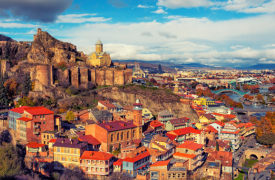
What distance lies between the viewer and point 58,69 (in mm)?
46344

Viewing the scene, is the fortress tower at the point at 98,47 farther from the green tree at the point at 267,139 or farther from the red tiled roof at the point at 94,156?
the green tree at the point at 267,139

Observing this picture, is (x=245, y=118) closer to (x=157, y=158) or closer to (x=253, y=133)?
(x=253, y=133)

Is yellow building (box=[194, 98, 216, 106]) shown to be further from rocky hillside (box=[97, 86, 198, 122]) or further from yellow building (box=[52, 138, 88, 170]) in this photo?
yellow building (box=[52, 138, 88, 170])

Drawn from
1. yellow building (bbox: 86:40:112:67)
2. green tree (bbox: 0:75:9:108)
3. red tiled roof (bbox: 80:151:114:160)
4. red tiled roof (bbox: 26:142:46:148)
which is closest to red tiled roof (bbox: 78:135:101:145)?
red tiled roof (bbox: 80:151:114:160)

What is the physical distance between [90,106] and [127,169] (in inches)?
742

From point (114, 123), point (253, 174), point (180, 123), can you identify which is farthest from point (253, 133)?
point (114, 123)

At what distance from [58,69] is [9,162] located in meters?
22.9

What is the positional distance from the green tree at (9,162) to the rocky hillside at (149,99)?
21218mm

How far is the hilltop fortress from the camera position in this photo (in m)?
43.7

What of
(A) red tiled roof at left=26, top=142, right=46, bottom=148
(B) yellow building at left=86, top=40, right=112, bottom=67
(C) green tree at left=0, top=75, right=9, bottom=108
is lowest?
(A) red tiled roof at left=26, top=142, right=46, bottom=148

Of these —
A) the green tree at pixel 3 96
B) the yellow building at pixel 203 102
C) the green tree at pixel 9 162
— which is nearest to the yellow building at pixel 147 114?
the green tree at pixel 9 162

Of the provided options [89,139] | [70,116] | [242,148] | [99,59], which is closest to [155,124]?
[89,139]

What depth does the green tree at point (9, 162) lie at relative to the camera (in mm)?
24803

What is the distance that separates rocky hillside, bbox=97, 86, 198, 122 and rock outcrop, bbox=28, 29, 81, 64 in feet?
34.3
